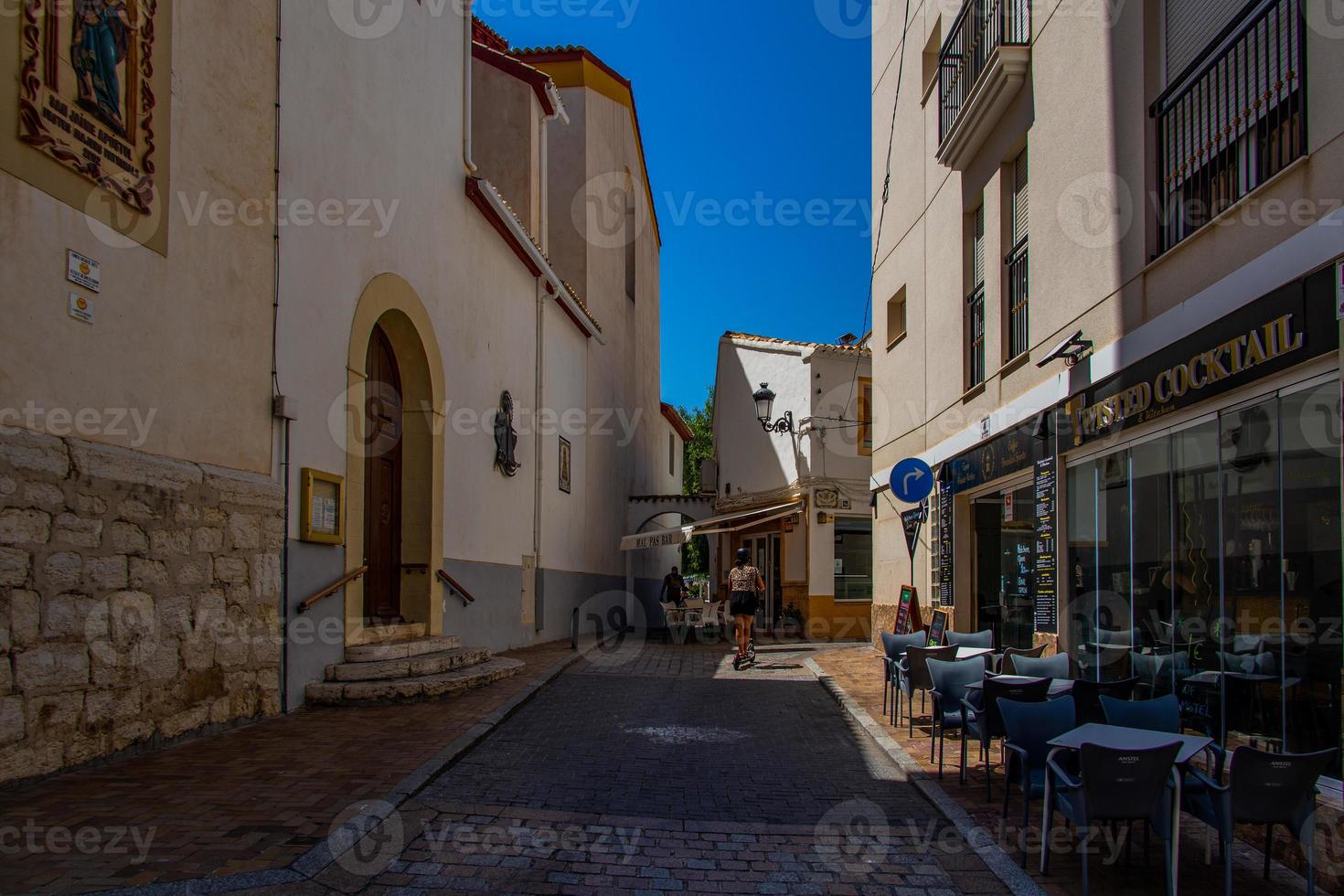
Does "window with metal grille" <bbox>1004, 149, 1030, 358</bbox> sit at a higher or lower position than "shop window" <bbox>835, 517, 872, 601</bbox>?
higher

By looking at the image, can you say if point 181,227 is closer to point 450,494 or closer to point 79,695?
point 79,695

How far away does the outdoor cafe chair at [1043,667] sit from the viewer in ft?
23.7

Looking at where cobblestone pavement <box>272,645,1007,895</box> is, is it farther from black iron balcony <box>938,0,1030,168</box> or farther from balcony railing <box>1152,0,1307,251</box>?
black iron balcony <box>938,0,1030,168</box>

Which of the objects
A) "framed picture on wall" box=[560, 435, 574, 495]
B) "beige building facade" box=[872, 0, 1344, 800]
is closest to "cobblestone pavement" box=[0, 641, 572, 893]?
"beige building facade" box=[872, 0, 1344, 800]

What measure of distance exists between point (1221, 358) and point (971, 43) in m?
6.95

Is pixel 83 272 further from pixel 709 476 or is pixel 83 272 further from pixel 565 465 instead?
pixel 709 476

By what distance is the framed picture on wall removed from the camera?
1852 centimetres

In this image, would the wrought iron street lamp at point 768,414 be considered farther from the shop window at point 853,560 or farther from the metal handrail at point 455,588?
the metal handrail at point 455,588

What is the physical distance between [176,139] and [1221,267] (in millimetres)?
7064

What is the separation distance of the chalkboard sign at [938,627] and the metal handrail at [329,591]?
6.34 metres

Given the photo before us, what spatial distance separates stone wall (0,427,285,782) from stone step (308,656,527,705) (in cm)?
61

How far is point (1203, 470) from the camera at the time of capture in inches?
251

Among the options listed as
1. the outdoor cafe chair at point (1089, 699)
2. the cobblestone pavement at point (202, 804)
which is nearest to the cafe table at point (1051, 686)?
the outdoor cafe chair at point (1089, 699)

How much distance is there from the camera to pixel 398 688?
859 cm
